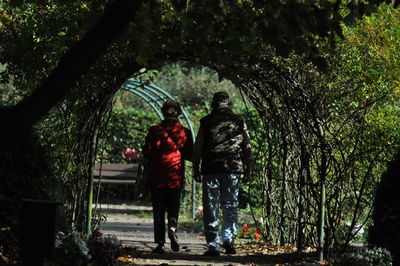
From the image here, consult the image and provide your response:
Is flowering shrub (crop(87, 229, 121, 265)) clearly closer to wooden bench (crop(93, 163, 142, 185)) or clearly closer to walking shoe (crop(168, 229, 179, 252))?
walking shoe (crop(168, 229, 179, 252))

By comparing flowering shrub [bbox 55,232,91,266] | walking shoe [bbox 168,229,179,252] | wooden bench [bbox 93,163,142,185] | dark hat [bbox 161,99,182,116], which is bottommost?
flowering shrub [bbox 55,232,91,266]

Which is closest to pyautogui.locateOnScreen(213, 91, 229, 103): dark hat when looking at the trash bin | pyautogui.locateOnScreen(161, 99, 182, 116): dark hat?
pyautogui.locateOnScreen(161, 99, 182, 116): dark hat

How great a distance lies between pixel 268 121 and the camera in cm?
1043

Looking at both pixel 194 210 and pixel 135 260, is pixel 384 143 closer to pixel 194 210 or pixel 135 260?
pixel 135 260

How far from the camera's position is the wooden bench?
60.4 feet

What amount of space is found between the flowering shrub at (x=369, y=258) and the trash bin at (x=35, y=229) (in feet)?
8.42

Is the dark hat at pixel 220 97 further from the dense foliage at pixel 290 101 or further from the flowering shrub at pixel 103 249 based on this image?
the flowering shrub at pixel 103 249

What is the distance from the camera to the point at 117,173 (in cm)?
1873

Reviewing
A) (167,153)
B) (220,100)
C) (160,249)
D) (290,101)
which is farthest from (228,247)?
(290,101)

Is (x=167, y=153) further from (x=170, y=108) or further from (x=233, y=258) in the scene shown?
(x=233, y=258)

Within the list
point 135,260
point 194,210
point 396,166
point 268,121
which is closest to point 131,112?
point 194,210

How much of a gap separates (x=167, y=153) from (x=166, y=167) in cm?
16

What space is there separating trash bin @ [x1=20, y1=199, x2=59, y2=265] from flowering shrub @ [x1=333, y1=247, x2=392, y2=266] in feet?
8.42

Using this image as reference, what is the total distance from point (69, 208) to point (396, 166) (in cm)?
391
